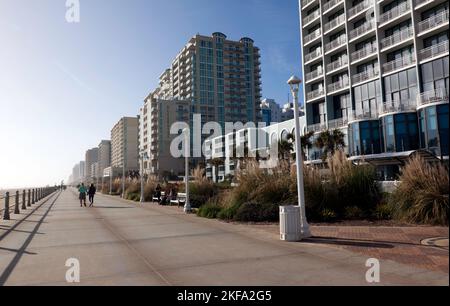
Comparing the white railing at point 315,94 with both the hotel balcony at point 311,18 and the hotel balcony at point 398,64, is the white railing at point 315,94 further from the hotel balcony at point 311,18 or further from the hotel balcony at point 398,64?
the hotel balcony at point 398,64

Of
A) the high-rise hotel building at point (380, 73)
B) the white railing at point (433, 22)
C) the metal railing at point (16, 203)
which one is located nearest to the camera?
the metal railing at point (16, 203)

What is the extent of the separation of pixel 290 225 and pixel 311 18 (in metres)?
48.8

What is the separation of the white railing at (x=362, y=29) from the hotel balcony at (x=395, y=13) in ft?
5.04

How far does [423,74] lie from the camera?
35.4 metres

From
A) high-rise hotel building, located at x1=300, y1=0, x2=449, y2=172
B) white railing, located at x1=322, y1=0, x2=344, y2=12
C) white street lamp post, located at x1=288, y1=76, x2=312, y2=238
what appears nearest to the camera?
white street lamp post, located at x1=288, y1=76, x2=312, y2=238

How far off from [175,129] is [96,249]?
346ft

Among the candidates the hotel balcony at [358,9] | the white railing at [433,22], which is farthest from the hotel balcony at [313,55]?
the white railing at [433,22]

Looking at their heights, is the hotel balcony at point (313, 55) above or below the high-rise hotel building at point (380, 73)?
above

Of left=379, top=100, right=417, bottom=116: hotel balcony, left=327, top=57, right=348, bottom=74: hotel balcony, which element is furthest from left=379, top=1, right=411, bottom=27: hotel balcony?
left=379, top=100, right=417, bottom=116: hotel balcony

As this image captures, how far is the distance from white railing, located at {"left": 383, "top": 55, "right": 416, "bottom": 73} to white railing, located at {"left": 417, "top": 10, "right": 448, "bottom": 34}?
9.28 feet

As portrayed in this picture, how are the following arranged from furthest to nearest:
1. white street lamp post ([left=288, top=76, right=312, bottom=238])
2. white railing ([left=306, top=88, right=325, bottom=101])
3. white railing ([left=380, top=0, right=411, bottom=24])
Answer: white railing ([left=306, top=88, right=325, bottom=101])
white railing ([left=380, top=0, right=411, bottom=24])
white street lamp post ([left=288, top=76, right=312, bottom=238])

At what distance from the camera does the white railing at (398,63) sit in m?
36.7

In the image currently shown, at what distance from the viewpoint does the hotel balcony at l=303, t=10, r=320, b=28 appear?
5018 centimetres

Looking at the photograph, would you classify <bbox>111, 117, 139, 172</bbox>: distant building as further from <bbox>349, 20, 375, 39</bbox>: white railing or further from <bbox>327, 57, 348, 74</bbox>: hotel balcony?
<bbox>349, 20, 375, 39</bbox>: white railing
